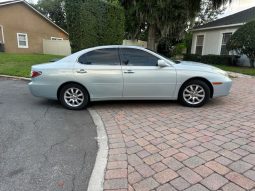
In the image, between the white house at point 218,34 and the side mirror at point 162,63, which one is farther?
the white house at point 218,34

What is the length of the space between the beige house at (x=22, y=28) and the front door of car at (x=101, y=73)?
18239 millimetres

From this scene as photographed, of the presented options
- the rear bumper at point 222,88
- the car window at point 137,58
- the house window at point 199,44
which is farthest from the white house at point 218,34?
the car window at point 137,58

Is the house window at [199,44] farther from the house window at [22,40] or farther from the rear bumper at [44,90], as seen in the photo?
the rear bumper at [44,90]

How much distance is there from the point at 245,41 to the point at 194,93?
9.78 metres

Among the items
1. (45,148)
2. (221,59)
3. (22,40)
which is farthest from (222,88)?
(22,40)

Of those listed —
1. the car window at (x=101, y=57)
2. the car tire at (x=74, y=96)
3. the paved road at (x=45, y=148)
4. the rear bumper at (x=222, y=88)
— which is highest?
the car window at (x=101, y=57)

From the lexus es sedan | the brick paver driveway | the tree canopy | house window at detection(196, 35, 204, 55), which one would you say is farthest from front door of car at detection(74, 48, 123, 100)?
house window at detection(196, 35, 204, 55)

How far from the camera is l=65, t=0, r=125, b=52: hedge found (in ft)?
31.4

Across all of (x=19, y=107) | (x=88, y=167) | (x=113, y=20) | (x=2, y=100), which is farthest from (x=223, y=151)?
(x=113, y=20)

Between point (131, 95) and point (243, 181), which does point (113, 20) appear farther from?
point (243, 181)

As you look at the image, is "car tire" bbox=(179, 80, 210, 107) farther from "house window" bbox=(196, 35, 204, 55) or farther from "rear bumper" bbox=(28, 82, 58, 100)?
"house window" bbox=(196, 35, 204, 55)

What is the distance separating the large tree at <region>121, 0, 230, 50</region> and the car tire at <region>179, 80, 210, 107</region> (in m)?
8.92

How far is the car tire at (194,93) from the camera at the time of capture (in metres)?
5.11

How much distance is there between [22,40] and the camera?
21703 mm
